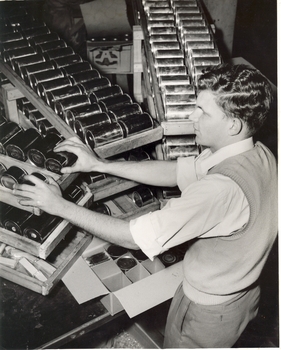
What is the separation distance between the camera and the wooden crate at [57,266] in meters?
2.26

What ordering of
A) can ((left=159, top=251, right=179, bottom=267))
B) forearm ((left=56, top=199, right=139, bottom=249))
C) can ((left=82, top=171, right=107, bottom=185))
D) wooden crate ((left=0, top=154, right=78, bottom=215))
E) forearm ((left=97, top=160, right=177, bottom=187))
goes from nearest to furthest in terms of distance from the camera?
forearm ((left=56, top=199, right=139, bottom=249)) < wooden crate ((left=0, top=154, right=78, bottom=215)) < forearm ((left=97, top=160, right=177, bottom=187)) < can ((left=159, top=251, right=179, bottom=267)) < can ((left=82, top=171, right=107, bottom=185))

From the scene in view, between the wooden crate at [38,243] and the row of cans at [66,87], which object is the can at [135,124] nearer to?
the row of cans at [66,87]

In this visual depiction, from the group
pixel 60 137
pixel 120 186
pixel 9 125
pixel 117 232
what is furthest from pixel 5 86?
pixel 117 232

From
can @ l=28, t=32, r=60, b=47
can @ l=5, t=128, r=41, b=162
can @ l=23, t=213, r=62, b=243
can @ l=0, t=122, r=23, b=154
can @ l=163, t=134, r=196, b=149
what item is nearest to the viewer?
can @ l=23, t=213, r=62, b=243

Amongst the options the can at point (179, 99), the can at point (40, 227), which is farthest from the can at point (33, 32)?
the can at point (40, 227)

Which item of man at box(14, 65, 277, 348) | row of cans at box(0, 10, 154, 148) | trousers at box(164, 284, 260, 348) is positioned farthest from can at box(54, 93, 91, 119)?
trousers at box(164, 284, 260, 348)

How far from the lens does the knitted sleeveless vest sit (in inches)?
66.9

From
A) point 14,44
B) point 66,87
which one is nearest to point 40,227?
point 66,87

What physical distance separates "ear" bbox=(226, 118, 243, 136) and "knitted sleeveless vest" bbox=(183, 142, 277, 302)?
0.11 m

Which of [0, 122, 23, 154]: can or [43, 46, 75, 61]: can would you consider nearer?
[0, 122, 23, 154]: can

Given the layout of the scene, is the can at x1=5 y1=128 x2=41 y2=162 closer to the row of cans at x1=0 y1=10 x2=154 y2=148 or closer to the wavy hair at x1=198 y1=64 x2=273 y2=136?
the row of cans at x1=0 y1=10 x2=154 y2=148

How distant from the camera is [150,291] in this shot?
240cm

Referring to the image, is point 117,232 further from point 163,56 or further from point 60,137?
point 163,56

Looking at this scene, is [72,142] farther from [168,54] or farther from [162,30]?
[162,30]
